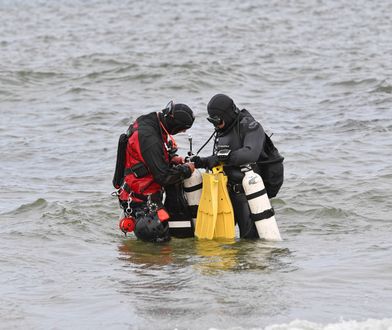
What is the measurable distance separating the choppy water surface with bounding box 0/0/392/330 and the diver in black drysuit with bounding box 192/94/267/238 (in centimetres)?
43

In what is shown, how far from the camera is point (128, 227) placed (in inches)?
379

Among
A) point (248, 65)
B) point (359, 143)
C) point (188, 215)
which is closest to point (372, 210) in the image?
point (188, 215)

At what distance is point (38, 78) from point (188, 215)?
13600 mm

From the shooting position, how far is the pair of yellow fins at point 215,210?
9336 mm

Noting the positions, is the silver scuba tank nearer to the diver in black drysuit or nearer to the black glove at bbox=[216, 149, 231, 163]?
the diver in black drysuit

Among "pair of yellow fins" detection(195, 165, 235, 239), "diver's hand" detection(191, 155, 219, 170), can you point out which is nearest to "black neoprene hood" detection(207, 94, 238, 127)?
"diver's hand" detection(191, 155, 219, 170)

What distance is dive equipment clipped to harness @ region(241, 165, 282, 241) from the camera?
30.2 ft

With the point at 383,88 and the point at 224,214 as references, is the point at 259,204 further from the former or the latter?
the point at 383,88

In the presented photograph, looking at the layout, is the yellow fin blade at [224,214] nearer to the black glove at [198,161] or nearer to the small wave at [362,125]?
the black glove at [198,161]

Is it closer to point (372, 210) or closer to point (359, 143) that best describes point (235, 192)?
point (372, 210)

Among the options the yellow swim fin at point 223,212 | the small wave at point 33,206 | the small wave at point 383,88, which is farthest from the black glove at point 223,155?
the small wave at point 383,88

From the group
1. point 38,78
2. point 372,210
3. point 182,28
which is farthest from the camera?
point 182,28

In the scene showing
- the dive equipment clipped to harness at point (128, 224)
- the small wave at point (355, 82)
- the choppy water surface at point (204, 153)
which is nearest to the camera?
the choppy water surface at point (204, 153)

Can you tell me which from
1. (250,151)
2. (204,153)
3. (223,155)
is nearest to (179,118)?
(223,155)
